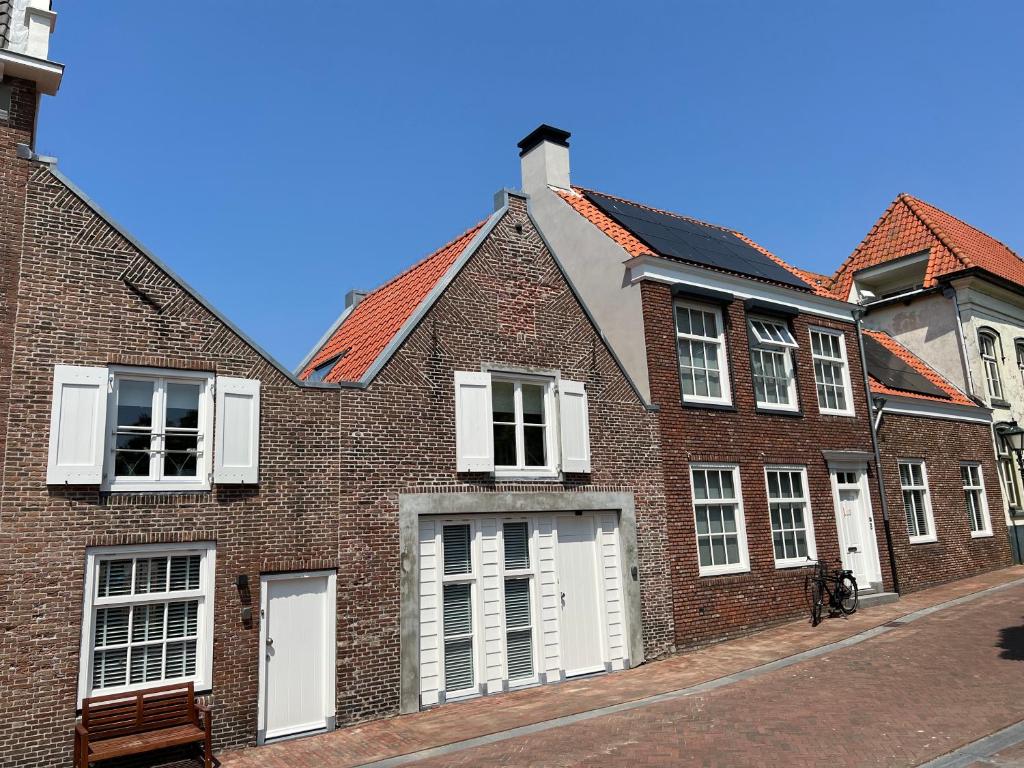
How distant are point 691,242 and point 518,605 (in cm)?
952

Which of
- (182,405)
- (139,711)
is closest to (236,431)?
(182,405)

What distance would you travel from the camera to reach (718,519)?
14.7 metres

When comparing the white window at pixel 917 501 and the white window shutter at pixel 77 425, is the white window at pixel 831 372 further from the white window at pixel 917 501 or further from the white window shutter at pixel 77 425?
the white window shutter at pixel 77 425

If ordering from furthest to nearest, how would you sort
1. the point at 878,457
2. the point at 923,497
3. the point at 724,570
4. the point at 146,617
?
1. the point at 923,497
2. the point at 878,457
3. the point at 724,570
4. the point at 146,617

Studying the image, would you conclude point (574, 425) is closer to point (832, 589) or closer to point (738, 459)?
point (738, 459)

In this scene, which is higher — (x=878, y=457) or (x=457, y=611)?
(x=878, y=457)

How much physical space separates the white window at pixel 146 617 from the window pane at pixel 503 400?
4.87m

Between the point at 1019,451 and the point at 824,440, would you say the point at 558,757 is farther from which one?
the point at 1019,451

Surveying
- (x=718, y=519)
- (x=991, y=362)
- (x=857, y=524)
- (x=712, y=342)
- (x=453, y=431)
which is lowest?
(x=857, y=524)

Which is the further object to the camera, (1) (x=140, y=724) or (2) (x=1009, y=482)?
(2) (x=1009, y=482)

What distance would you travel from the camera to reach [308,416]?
34.6 ft

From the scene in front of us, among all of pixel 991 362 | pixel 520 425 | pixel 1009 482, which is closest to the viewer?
pixel 520 425

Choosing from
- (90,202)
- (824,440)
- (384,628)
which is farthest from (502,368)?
(824,440)

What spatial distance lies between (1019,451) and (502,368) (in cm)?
1840
